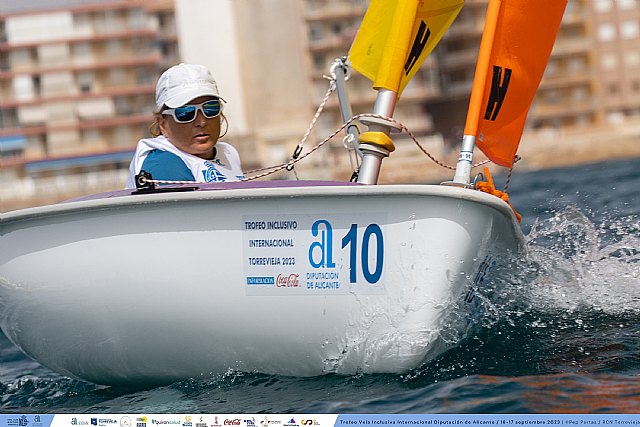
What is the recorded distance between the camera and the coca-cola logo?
3.78 meters

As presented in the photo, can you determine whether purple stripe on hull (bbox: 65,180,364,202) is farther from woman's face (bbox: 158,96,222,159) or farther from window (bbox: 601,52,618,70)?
window (bbox: 601,52,618,70)

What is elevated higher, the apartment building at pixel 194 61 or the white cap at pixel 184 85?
the apartment building at pixel 194 61

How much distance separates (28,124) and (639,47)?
29.8 meters

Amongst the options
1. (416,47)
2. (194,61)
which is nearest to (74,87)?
(194,61)

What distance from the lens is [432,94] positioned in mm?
48438

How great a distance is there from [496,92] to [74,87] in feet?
145

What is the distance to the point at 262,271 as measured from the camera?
380 centimetres

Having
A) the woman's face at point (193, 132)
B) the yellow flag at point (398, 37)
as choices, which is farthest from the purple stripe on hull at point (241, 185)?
the yellow flag at point (398, 37)

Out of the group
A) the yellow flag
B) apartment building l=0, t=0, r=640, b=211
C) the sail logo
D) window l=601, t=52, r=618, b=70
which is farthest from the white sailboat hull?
window l=601, t=52, r=618, b=70

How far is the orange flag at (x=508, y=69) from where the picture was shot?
4.31 meters

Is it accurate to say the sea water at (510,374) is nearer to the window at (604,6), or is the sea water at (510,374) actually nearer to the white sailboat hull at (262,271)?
the white sailboat hull at (262,271)

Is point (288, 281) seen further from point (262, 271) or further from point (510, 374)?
point (510, 374)

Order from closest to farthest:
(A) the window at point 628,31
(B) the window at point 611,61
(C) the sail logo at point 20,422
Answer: (C) the sail logo at point 20,422
(B) the window at point 611,61
(A) the window at point 628,31

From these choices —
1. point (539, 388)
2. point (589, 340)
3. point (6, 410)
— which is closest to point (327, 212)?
point (539, 388)
